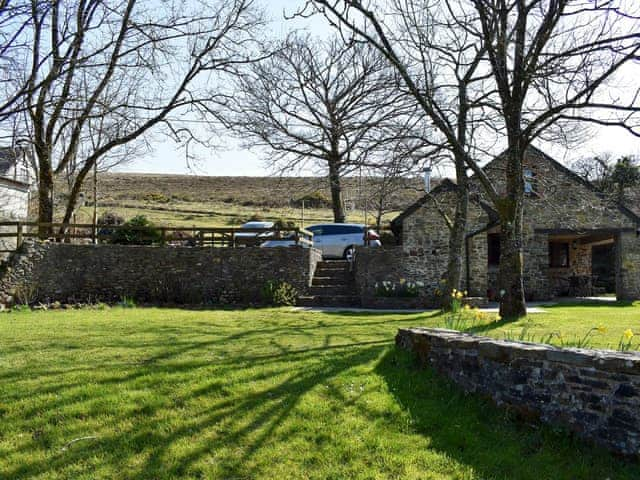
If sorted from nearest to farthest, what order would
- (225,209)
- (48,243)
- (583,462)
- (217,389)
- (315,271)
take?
(583,462) < (217,389) < (48,243) < (315,271) < (225,209)

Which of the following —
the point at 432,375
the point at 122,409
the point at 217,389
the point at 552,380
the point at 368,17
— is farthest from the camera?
the point at 368,17

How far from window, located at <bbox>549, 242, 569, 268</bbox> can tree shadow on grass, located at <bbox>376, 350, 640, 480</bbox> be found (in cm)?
2099

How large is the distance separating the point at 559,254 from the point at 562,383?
22.1 metres

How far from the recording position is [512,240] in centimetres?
1133

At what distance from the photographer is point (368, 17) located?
10422 mm

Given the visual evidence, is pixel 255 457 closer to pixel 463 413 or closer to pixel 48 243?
pixel 463 413

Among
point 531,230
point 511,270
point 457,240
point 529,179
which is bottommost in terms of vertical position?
point 511,270

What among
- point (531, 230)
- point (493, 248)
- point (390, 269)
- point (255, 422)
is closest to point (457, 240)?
point (390, 269)

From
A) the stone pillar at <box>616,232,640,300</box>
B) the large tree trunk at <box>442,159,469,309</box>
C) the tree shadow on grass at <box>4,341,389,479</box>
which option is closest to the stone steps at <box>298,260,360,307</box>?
the large tree trunk at <box>442,159,469,309</box>

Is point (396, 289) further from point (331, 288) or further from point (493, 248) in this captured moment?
point (493, 248)

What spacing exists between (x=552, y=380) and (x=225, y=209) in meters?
48.7

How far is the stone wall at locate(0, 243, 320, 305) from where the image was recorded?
18.8 m

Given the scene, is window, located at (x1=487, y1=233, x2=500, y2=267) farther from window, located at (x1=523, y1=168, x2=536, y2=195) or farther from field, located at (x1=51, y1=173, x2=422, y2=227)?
field, located at (x1=51, y1=173, x2=422, y2=227)

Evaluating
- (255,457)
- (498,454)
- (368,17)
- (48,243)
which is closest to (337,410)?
(255,457)
